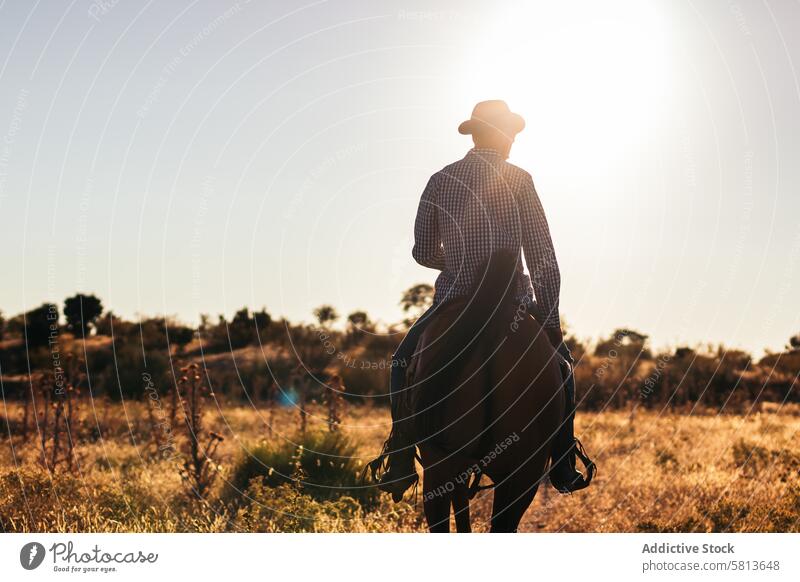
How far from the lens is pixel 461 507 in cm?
706

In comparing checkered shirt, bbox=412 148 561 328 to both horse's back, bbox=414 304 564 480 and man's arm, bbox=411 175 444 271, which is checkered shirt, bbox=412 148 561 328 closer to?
man's arm, bbox=411 175 444 271

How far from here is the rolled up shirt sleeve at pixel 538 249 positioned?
24.0ft

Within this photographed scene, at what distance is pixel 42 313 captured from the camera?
103 ft

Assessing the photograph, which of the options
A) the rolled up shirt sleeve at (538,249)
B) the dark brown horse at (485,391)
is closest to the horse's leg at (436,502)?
the dark brown horse at (485,391)

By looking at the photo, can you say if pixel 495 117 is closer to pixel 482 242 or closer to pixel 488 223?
pixel 488 223

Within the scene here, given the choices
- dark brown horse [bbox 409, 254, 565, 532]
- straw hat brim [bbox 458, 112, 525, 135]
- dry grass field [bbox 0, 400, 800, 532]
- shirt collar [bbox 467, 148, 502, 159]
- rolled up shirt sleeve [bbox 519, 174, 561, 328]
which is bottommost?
dry grass field [bbox 0, 400, 800, 532]

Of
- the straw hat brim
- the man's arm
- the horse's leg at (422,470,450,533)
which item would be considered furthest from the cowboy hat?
the horse's leg at (422,470,450,533)

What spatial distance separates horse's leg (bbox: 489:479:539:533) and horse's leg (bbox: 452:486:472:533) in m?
0.23

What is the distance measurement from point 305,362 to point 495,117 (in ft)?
73.3

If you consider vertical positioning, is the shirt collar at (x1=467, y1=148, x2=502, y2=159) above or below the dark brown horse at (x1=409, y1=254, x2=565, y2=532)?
above

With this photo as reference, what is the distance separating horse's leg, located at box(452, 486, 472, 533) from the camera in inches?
272

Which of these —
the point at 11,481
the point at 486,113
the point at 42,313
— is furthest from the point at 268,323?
the point at 486,113

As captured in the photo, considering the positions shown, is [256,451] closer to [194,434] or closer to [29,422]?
[194,434]

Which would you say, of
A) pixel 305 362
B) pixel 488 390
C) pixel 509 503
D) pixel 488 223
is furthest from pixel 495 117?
pixel 305 362
